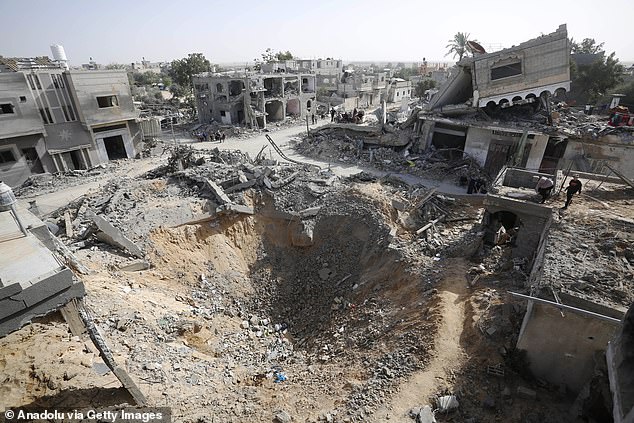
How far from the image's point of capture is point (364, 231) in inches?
549

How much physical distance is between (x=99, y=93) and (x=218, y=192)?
50.3ft

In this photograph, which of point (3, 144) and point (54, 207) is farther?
point (3, 144)

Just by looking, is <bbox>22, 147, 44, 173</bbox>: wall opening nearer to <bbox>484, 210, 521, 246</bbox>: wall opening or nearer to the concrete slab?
the concrete slab

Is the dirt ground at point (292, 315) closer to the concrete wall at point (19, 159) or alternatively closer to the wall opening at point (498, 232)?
the wall opening at point (498, 232)

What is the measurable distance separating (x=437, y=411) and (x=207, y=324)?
7.22 m

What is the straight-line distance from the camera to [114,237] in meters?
11.7

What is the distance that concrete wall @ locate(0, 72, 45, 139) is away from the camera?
1933cm

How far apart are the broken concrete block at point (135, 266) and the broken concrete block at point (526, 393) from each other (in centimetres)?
1145

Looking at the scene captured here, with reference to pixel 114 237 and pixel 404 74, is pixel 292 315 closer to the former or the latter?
pixel 114 237

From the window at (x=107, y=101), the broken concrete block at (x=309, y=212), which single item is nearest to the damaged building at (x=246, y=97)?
the window at (x=107, y=101)

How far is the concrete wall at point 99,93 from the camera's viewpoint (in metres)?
22.0

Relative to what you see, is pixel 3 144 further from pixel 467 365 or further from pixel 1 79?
pixel 467 365

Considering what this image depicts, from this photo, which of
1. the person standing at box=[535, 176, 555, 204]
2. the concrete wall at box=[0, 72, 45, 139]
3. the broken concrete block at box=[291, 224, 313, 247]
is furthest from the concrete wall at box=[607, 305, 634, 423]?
the concrete wall at box=[0, 72, 45, 139]

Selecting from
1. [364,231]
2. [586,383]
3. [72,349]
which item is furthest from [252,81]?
[586,383]
